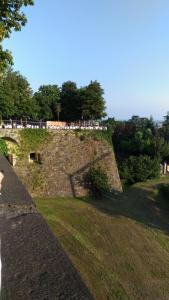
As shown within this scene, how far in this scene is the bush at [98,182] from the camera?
2598cm

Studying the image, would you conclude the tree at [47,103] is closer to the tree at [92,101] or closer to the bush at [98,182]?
the tree at [92,101]

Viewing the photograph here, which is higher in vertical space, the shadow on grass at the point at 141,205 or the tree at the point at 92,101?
the tree at the point at 92,101

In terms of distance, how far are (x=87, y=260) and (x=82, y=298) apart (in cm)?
1085

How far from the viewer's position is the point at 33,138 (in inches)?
1068

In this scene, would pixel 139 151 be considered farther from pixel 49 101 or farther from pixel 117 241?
pixel 117 241

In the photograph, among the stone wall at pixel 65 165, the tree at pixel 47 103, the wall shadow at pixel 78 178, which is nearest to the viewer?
the stone wall at pixel 65 165

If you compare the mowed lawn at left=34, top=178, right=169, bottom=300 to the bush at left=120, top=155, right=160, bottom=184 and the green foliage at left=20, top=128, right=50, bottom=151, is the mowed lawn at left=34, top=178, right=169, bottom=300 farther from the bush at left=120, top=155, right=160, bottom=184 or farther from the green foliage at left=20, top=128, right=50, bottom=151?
the green foliage at left=20, top=128, right=50, bottom=151

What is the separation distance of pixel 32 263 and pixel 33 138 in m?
23.2

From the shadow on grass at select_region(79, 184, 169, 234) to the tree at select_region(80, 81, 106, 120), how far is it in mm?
10757

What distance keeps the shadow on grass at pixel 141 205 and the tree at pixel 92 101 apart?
35.3ft

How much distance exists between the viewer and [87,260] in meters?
13.9

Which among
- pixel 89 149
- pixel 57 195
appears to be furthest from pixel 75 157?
pixel 57 195

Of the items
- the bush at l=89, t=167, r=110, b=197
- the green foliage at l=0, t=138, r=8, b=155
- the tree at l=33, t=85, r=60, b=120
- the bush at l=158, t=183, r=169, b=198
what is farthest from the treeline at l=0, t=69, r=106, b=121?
the bush at l=158, t=183, r=169, b=198

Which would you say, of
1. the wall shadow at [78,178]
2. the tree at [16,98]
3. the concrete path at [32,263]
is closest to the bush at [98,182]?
the wall shadow at [78,178]
